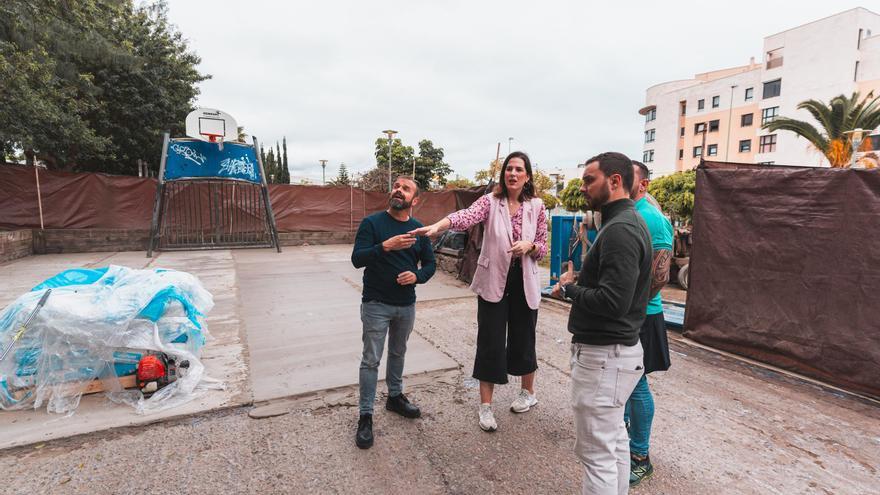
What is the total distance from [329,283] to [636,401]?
20.1 ft

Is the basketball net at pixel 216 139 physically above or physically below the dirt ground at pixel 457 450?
above

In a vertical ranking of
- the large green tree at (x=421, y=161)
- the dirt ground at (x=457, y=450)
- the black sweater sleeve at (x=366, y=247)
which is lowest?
the dirt ground at (x=457, y=450)

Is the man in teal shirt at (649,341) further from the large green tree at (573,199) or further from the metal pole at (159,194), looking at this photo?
the large green tree at (573,199)

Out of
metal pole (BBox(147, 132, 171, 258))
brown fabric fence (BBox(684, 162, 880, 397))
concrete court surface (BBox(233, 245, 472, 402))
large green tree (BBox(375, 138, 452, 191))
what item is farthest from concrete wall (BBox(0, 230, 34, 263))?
large green tree (BBox(375, 138, 452, 191))

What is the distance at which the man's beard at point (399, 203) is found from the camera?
2.71 meters

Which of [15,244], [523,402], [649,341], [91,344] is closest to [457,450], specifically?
[523,402]

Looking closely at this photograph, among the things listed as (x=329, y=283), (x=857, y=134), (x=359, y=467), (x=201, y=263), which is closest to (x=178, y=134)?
(x=201, y=263)

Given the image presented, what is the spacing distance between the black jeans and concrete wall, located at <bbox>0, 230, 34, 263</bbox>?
1083cm

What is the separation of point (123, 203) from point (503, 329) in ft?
40.5

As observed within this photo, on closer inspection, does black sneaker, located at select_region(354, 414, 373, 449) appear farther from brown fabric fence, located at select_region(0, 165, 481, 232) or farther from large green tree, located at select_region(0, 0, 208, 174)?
large green tree, located at select_region(0, 0, 208, 174)

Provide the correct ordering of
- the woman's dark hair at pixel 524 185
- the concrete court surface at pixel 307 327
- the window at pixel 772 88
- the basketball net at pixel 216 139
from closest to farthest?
1. the woman's dark hair at pixel 524 185
2. the concrete court surface at pixel 307 327
3. the basketball net at pixel 216 139
4. the window at pixel 772 88

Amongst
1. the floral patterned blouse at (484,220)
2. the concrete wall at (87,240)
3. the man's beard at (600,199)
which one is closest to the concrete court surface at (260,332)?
the concrete wall at (87,240)

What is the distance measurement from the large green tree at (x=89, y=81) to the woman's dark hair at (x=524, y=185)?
9.50 m

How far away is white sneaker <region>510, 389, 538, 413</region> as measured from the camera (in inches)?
119
